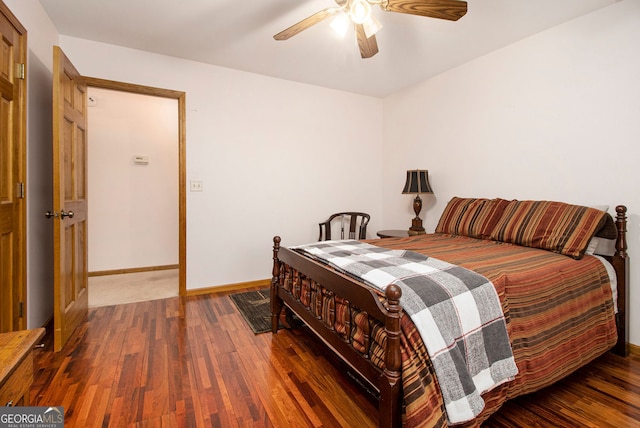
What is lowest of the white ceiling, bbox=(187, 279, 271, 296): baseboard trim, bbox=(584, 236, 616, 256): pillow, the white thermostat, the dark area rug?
the dark area rug

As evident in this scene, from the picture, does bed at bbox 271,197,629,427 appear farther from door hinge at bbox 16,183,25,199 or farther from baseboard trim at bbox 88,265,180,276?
baseboard trim at bbox 88,265,180,276

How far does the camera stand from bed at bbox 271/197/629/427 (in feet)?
4.09

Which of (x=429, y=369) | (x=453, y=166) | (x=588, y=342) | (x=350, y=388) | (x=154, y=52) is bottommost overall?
(x=350, y=388)

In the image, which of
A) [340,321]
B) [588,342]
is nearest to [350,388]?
[340,321]

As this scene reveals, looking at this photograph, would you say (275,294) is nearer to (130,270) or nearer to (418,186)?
(418,186)

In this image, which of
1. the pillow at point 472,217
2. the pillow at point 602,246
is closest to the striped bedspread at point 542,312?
the pillow at point 602,246

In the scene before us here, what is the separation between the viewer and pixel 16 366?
81 cm

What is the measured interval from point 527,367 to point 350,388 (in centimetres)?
92

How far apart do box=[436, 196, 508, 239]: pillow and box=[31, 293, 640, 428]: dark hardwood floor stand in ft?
3.72

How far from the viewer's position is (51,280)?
2621 mm

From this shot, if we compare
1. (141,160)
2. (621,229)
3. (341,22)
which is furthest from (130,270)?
(621,229)

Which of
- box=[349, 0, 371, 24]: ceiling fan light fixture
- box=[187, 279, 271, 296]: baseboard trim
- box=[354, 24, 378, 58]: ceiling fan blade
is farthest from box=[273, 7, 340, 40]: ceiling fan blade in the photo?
box=[187, 279, 271, 296]: baseboard trim

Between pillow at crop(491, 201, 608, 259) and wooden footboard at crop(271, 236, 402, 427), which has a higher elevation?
pillow at crop(491, 201, 608, 259)

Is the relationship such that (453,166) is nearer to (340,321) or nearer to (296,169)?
(296,169)
